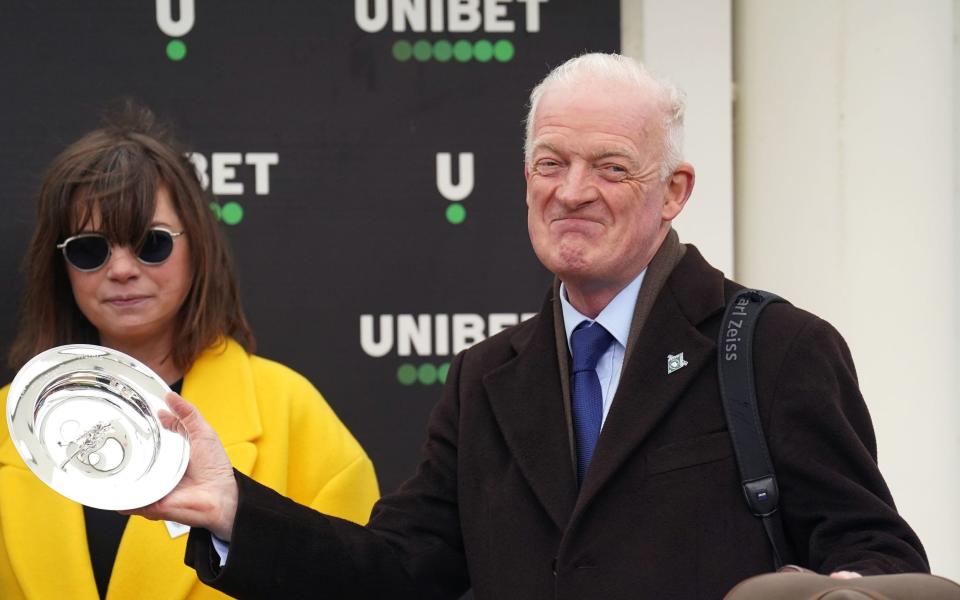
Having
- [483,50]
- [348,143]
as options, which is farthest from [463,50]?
[348,143]

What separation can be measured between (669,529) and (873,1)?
2571 mm

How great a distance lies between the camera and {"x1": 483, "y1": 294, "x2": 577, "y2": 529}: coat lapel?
9.50 ft

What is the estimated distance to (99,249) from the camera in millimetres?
3832

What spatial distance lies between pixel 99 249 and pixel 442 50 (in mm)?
1358

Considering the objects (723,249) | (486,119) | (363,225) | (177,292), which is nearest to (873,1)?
(723,249)

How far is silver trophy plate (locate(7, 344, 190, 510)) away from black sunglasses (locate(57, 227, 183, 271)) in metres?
0.85

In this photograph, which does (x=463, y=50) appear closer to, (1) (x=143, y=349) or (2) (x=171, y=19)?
(2) (x=171, y=19)

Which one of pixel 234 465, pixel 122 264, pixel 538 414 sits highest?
pixel 122 264

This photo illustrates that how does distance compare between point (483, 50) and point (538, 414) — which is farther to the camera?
point (483, 50)

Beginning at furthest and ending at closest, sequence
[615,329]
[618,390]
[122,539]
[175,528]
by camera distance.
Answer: [122,539] < [175,528] < [615,329] < [618,390]

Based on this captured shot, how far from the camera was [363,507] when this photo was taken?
13.0 ft

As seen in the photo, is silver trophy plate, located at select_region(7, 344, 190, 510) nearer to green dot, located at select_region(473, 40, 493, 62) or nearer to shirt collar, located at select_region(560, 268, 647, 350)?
shirt collar, located at select_region(560, 268, 647, 350)

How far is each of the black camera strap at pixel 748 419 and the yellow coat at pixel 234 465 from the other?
A: 1383mm

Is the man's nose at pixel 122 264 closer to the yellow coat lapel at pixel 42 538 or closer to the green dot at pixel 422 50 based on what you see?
the yellow coat lapel at pixel 42 538
